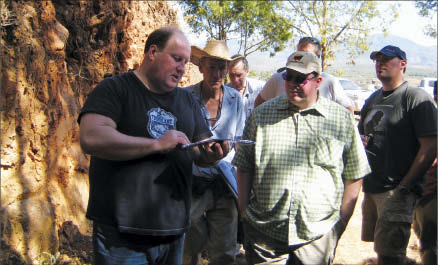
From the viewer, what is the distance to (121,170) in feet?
7.73

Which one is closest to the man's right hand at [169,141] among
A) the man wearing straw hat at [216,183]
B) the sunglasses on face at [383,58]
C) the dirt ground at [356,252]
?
the man wearing straw hat at [216,183]

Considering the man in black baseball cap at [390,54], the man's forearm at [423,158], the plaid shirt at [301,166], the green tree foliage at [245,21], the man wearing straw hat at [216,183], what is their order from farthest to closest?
the green tree foliage at [245,21], the man in black baseball cap at [390,54], the man wearing straw hat at [216,183], the man's forearm at [423,158], the plaid shirt at [301,166]

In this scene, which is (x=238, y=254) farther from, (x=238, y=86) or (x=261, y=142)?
(x=261, y=142)

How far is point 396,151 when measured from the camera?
406 centimetres

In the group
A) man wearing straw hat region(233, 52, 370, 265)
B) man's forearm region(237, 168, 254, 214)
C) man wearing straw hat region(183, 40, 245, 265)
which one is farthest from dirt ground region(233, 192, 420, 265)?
man wearing straw hat region(233, 52, 370, 265)

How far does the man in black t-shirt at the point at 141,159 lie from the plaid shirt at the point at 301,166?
640 mm

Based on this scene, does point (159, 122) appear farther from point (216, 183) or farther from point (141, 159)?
point (216, 183)

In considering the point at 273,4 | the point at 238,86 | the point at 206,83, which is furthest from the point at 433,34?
the point at 206,83

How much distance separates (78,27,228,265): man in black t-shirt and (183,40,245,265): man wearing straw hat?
138cm

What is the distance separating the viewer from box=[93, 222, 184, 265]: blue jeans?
2393 millimetres

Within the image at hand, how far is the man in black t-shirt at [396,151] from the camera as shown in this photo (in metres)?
3.91

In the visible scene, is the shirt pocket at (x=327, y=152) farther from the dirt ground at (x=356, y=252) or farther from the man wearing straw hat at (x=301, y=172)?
the dirt ground at (x=356, y=252)

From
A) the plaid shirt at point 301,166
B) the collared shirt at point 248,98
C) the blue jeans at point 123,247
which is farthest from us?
the collared shirt at point 248,98

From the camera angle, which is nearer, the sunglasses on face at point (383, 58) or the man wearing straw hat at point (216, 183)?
the man wearing straw hat at point (216, 183)
